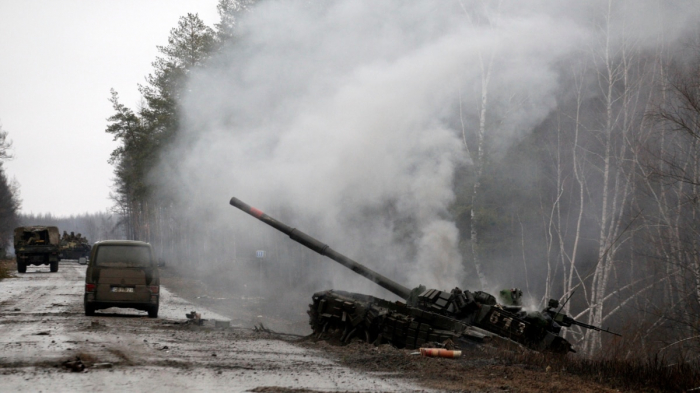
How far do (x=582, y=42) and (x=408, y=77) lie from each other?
907cm

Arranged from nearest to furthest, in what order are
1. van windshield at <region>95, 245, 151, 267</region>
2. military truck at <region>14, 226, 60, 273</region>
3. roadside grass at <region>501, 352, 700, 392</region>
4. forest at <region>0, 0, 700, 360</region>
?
roadside grass at <region>501, 352, 700, 392</region>, van windshield at <region>95, 245, 151, 267</region>, forest at <region>0, 0, 700, 360</region>, military truck at <region>14, 226, 60, 273</region>

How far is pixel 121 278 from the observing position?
16.7 metres

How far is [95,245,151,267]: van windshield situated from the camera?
16.9 metres

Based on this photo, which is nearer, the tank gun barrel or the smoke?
the tank gun barrel

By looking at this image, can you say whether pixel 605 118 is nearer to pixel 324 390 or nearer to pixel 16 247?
pixel 324 390

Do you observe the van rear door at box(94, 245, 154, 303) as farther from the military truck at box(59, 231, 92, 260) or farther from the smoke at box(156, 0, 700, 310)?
the military truck at box(59, 231, 92, 260)

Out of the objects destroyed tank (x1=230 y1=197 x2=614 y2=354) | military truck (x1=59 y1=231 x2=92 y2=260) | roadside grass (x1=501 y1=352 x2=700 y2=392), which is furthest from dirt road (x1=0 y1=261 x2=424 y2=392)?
military truck (x1=59 y1=231 x2=92 y2=260)

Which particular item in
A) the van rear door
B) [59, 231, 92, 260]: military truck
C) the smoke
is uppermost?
the smoke

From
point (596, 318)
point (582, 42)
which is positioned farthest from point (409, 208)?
point (582, 42)

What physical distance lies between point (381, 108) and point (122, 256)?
7.72m

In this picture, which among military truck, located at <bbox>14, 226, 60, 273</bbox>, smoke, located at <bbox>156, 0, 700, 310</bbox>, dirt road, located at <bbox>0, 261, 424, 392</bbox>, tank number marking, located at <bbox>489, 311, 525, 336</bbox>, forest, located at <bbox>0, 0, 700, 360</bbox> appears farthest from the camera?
military truck, located at <bbox>14, 226, 60, 273</bbox>

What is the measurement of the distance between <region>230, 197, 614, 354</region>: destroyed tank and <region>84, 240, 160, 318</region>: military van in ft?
16.6

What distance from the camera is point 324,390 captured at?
7.83 metres

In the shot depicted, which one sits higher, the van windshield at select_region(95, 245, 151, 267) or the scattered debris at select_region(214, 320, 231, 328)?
the van windshield at select_region(95, 245, 151, 267)
